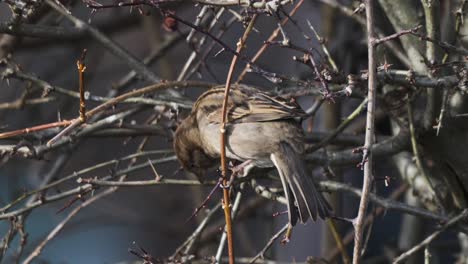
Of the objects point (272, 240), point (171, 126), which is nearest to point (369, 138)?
point (272, 240)

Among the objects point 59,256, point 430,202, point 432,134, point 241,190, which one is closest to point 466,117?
point 432,134

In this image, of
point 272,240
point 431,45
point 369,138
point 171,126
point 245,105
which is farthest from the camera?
point 171,126

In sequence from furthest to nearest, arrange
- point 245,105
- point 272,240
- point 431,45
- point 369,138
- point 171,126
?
point 171,126 → point 245,105 → point 431,45 → point 272,240 → point 369,138

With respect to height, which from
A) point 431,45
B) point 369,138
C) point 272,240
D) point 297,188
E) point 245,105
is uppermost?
point 431,45

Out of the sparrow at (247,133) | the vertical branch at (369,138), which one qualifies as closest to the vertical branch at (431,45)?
the sparrow at (247,133)

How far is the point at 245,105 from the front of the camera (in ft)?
12.0

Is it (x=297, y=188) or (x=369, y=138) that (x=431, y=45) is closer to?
(x=297, y=188)

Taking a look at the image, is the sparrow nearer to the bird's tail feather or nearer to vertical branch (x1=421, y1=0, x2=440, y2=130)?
the bird's tail feather

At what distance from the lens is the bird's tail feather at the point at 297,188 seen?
308cm

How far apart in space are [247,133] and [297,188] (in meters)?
0.50

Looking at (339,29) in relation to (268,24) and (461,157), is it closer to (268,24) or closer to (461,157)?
(268,24)

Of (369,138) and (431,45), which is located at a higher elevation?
(431,45)

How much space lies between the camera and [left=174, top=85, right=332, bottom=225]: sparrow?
350 cm

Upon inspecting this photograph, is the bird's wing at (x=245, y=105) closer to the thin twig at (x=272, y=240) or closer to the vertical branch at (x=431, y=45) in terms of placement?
the vertical branch at (x=431, y=45)
